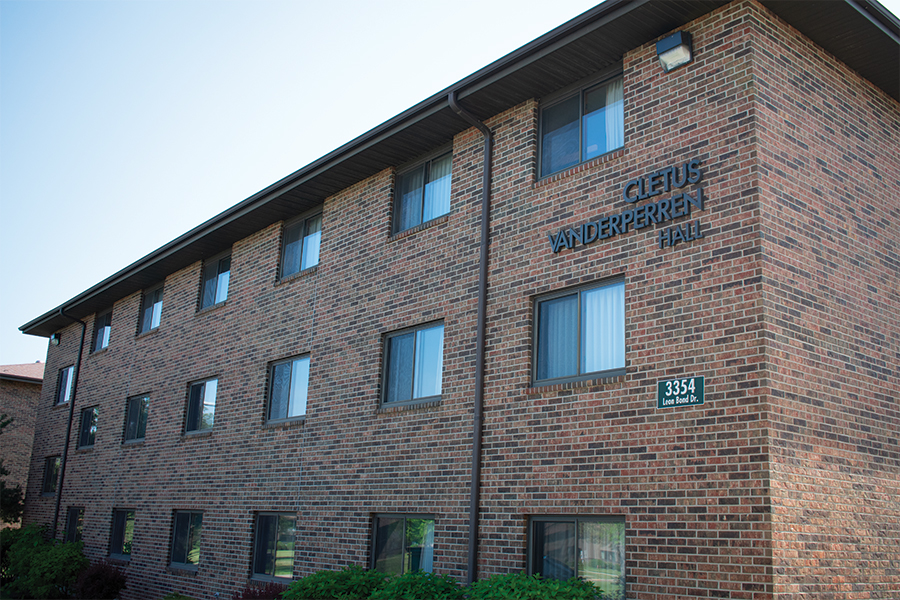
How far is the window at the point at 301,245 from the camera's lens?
53.2ft

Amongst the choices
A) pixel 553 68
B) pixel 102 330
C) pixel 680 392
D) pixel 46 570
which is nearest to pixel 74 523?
pixel 46 570

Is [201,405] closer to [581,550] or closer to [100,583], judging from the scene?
[100,583]

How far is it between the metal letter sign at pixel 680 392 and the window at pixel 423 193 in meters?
5.49

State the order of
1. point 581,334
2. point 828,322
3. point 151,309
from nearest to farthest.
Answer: point 828,322 < point 581,334 < point 151,309

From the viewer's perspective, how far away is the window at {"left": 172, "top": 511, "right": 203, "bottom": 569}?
17.1 metres

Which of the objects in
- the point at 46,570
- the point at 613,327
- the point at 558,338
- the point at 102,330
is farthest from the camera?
the point at 102,330

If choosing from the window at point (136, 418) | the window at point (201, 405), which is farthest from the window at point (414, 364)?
the window at point (136, 418)

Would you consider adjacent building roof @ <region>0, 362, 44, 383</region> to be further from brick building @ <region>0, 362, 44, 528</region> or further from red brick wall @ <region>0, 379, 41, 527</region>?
red brick wall @ <region>0, 379, 41, 527</region>

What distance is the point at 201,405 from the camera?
18406mm

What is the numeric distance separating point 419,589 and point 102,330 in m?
19.4

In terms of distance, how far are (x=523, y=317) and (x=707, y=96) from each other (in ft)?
12.1

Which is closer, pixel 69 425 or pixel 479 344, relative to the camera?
pixel 479 344

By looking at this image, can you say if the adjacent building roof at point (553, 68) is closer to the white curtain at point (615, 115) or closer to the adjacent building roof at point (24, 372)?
the white curtain at point (615, 115)

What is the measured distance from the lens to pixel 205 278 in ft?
65.2
